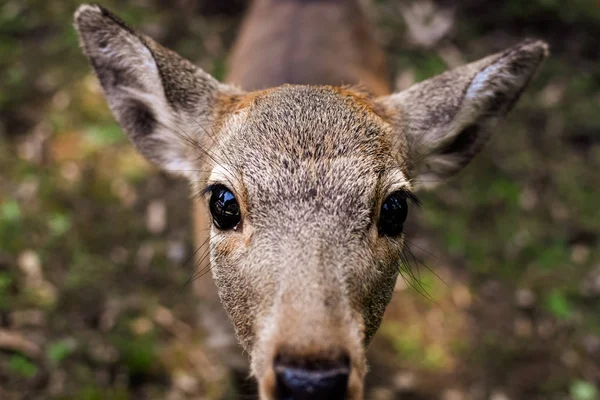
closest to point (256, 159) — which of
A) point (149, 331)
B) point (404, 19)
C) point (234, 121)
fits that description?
point (234, 121)

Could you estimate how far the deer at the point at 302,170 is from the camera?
2.45m

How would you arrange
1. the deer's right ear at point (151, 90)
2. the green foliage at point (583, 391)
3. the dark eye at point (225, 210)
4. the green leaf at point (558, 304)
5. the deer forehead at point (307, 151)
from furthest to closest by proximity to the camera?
the green leaf at point (558, 304)
the green foliage at point (583, 391)
the deer's right ear at point (151, 90)
the dark eye at point (225, 210)
the deer forehead at point (307, 151)

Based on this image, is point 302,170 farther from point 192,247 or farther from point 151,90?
point 192,247

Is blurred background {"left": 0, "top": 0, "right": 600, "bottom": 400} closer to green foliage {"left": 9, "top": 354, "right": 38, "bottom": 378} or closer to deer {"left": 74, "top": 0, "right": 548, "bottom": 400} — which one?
green foliage {"left": 9, "top": 354, "right": 38, "bottom": 378}

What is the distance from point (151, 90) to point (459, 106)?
6.09ft

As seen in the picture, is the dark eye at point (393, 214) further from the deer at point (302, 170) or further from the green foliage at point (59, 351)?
the green foliage at point (59, 351)

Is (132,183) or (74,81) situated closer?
(132,183)

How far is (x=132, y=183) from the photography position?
640 cm

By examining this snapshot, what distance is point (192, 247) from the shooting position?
5.98m

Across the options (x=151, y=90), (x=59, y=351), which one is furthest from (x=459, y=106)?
(x=59, y=351)

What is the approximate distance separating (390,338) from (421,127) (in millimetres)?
2609

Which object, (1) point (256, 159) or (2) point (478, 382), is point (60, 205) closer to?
(1) point (256, 159)

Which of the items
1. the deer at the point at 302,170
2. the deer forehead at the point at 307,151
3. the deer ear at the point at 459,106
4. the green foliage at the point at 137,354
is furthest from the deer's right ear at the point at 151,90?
the green foliage at the point at 137,354

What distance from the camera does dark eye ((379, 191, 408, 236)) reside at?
2.95 meters
